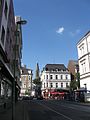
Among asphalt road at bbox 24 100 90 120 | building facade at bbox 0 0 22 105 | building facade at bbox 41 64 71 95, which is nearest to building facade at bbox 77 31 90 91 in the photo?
asphalt road at bbox 24 100 90 120

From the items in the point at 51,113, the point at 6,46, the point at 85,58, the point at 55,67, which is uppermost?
the point at 55,67

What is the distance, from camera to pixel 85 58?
60281mm

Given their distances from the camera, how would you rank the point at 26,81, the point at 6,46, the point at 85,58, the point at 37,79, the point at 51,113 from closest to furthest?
the point at 51,113 < the point at 6,46 < the point at 85,58 < the point at 37,79 < the point at 26,81

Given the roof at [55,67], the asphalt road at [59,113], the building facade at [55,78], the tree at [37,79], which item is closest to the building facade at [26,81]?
the tree at [37,79]

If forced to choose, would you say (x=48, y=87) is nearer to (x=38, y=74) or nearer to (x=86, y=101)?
(x=38, y=74)

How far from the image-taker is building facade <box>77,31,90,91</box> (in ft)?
191

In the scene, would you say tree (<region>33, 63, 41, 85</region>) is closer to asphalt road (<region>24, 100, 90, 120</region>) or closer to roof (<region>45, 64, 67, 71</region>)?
roof (<region>45, 64, 67, 71</region>)

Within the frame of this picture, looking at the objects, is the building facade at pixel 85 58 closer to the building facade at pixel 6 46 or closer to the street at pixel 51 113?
the street at pixel 51 113

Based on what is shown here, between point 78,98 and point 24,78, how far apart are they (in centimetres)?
8570

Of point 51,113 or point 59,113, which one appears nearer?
point 59,113

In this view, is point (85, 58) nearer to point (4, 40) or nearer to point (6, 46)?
point (6, 46)

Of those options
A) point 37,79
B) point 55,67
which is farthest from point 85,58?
point 37,79

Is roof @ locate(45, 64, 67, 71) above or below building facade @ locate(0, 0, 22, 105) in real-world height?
above

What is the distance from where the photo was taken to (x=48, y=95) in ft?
347
